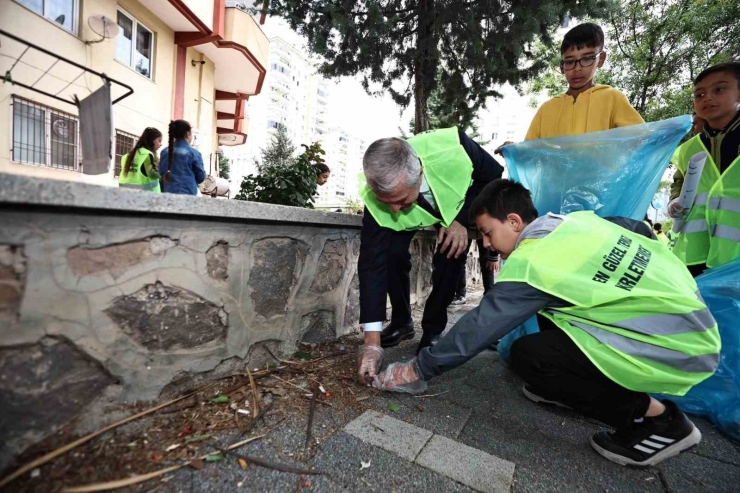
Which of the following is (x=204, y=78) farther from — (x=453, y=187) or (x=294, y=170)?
(x=453, y=187)

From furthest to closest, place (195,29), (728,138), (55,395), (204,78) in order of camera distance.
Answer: (204,78) → (195,29) → (728,138) → (55,395)

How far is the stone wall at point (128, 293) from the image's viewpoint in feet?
3.03

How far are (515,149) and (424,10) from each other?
3547mm

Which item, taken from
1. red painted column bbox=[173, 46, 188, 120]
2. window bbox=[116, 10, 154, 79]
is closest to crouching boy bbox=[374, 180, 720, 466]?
window bbox=[116, 10, 154, 79]

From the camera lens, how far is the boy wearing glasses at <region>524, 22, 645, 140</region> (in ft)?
6.38

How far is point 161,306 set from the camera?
4.04ft

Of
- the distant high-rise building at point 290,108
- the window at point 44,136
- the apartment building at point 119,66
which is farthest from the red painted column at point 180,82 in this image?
the distant high-rise building at point 290,108

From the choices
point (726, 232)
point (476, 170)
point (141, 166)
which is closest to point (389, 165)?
point (476, 170)

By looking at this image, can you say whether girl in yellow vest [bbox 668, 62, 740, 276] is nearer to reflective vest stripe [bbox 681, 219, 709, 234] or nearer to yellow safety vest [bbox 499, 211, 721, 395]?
reflective vest stripe [bbox 681, 219, 709, 234]

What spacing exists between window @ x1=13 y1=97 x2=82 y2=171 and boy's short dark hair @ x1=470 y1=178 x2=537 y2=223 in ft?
20.8

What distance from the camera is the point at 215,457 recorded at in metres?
1.05

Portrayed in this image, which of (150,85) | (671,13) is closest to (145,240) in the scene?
(150,85)

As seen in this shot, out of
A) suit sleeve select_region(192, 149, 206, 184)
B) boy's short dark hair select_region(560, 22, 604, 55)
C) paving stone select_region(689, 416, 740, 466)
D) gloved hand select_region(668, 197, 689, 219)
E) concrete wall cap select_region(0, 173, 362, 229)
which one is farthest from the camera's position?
suit sleeve select_region(192, 149, 206, 184)

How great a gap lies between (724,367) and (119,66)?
8.42 meters
